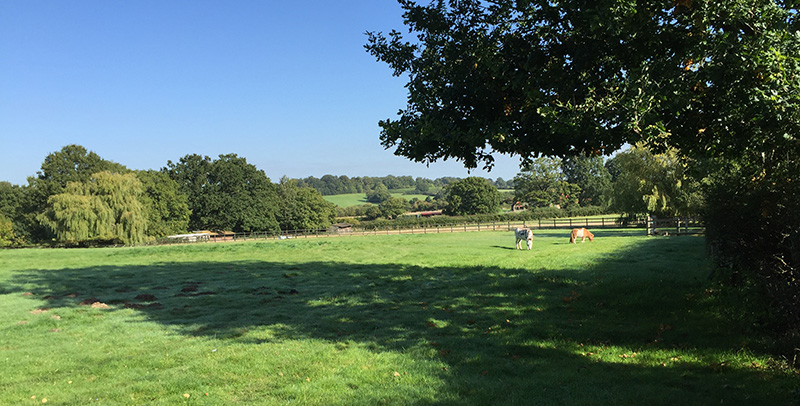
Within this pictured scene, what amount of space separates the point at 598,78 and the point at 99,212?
198ft

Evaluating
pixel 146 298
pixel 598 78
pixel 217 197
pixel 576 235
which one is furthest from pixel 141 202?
pixel 598 78

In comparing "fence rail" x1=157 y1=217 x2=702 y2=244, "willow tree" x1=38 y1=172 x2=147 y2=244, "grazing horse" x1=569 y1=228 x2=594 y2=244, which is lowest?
"fence rail" x1=157 y1=217 x2=702 y2=244

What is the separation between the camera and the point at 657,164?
42.8m

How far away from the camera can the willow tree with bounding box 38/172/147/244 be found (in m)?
53.3

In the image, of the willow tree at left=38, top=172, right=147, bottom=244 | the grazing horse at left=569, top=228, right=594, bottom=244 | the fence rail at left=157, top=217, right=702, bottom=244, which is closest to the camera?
the grazing horse at left=569, top=228, right=594, bottom=244

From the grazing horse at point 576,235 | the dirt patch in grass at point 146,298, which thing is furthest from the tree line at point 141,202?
the grazing horse at point 576,235

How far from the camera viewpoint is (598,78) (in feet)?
28.3

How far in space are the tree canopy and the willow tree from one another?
55.9 metres

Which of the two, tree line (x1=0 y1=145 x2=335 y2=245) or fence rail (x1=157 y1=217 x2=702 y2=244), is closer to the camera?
fence rail (x1=157 y1=217 x2=702 y2=244)

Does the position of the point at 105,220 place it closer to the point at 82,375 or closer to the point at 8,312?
the point at 8,312

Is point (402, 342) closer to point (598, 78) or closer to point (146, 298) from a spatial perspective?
point (598, 78)

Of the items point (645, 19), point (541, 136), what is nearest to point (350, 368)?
point (541, 136)

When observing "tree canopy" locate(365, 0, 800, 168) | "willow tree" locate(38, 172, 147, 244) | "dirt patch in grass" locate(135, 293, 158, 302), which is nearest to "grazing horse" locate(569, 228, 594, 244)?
"tree canopy" locate(365, 0, 800, 168)

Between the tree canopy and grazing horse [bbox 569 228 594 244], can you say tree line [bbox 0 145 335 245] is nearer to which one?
grazing horse [bbox 569 228 594 244]
